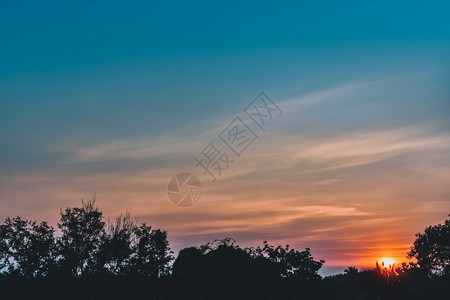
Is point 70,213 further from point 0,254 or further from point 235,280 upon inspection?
point 235,280

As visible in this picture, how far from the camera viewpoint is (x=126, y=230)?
232ft

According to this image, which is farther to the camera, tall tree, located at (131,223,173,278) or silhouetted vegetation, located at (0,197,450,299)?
tall tree, located at (131,223,173,278)

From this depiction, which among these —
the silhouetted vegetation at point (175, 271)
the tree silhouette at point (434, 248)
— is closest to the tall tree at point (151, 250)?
the silhouetted vegetation at point (175, 271)

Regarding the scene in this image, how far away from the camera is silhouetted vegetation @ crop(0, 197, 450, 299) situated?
32.3 meters

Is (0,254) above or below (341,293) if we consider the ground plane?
above

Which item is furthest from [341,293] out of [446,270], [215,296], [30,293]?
[30,293]

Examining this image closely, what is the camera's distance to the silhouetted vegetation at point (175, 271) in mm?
32344

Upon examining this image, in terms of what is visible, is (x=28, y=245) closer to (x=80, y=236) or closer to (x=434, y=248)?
(x=80, y=236)

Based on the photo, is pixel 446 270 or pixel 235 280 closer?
pixel 235 280

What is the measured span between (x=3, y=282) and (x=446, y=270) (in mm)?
50213

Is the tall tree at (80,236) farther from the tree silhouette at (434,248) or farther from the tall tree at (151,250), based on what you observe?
the tree silhouette at (434,248)

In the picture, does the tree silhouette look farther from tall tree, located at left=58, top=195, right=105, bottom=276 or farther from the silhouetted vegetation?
tall tree, located at left=58, top=195, right=105, bottom=276

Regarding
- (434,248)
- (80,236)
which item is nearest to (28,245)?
(80,236)

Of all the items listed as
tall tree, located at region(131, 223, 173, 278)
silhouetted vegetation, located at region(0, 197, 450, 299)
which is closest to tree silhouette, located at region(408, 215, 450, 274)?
silhouetted vegetation, located at region(0, 197, 450, 299)
